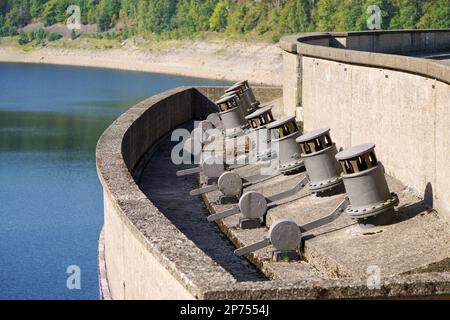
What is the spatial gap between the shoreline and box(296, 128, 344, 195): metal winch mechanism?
88772 mm

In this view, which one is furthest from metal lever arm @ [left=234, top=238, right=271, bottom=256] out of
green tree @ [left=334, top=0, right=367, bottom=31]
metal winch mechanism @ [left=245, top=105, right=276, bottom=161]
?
green tree @ [left=334, top=0, right=367, bottom=31]

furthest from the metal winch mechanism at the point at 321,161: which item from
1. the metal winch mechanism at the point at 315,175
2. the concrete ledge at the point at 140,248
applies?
the concrete ledge at the point at 140,248

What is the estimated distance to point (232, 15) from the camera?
14725cm

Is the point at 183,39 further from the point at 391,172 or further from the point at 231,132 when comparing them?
the point at 391,172

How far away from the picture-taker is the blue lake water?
94.9ft

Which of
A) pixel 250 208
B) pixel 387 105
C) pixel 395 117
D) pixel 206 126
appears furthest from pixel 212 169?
pixel 206 126

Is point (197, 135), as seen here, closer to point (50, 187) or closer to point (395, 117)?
point (395, 117)

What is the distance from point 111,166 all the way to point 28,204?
24.5m

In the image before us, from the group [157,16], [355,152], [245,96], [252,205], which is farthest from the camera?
[157,16]

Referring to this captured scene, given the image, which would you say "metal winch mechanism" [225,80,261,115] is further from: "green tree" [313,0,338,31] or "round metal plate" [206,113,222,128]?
A: "green tree" [313,0,338,31]

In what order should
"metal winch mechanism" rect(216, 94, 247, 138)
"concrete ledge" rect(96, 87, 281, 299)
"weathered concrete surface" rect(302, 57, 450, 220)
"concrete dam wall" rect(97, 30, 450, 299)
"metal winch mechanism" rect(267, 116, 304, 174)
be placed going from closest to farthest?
"concrete dam wall" rect(97, 30, 450, 299), "concrete ledge" rect(96, 87, 281, 299), "weathered concrete surface" rect(302, 57, 450, 220), "metal winch mechanism" rect(267, 116, 304, 174), "metal winch mechanism" rect(216, 94, 247, 138)

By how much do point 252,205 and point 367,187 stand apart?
2.93 metres

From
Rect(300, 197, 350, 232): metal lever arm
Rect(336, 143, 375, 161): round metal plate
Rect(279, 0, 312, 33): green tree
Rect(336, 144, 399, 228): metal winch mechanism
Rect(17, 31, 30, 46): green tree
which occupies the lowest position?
Rect(17, 31, 30, 46): green tree

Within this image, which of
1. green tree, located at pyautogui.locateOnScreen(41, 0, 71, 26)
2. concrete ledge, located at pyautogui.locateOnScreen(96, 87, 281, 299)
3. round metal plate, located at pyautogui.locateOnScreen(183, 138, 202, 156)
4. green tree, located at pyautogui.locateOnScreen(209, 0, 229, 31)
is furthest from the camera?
green tree, located at pyautogui.locateOnScreen(41, 0, 71, 26)
